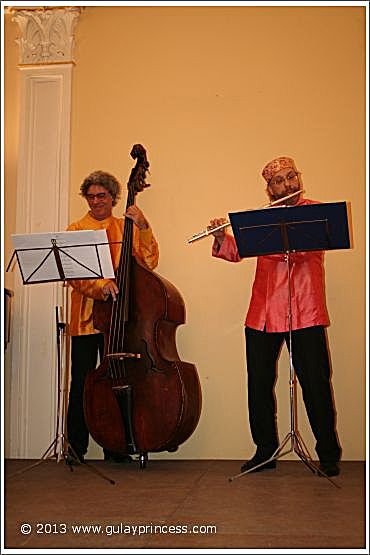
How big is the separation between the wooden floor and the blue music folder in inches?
41.6

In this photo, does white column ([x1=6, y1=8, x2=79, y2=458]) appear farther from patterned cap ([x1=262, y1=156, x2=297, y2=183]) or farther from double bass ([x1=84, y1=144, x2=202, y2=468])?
patterned cap ([x1=262, y1=156, x2=297, y2=183])

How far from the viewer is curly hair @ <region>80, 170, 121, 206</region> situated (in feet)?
14.6

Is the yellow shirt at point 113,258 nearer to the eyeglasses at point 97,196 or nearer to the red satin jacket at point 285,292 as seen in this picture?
the eyeglasses at point 97,196

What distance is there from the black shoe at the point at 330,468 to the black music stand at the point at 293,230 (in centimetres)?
10

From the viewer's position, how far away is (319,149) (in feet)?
15.3

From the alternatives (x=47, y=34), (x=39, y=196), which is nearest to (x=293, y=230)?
(x=39, y=196)

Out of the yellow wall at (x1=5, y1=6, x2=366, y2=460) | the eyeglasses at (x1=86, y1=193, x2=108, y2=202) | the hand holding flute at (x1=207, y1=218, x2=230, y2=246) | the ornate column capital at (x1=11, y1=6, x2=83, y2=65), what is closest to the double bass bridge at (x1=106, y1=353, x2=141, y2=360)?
the hand holding flute at (x1=207, y1=218, x2=230, y2=246)

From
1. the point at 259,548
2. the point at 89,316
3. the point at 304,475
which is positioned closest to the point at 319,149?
the point at 89,316

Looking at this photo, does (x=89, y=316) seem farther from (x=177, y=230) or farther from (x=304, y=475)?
(x=304, y=475)

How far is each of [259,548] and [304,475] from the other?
147 centimetres

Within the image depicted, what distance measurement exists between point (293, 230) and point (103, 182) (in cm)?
153

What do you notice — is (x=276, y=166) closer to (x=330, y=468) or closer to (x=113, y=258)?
(x=113, y=258)

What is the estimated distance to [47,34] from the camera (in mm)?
5012

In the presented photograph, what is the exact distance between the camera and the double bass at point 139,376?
12.1 feet
